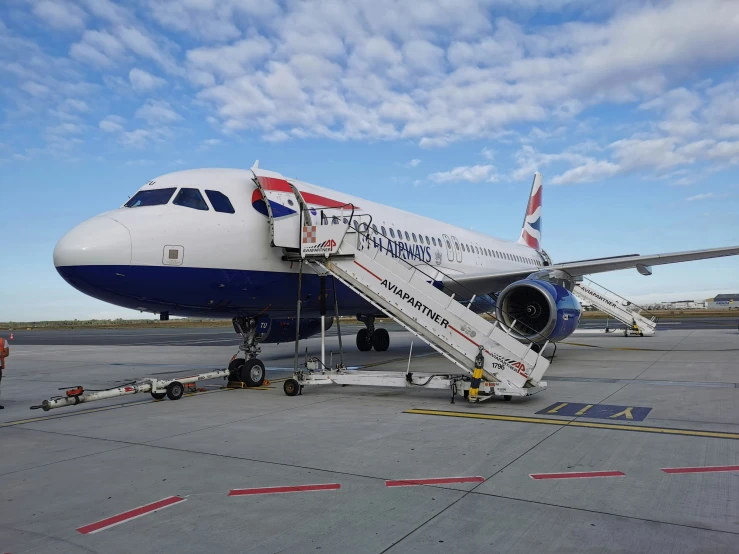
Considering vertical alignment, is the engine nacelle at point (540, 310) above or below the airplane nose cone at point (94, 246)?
below

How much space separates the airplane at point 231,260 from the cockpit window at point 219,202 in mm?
17

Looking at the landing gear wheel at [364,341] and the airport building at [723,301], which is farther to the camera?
the airport building at [723,301]

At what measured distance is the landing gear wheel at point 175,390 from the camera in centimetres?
945

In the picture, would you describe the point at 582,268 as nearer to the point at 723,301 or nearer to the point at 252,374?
the point at 252,374

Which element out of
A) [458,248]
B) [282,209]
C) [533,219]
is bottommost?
[282,209]

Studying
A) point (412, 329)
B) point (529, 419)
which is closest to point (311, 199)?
point (412, 329)

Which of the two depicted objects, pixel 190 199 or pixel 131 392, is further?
pixel 190 199

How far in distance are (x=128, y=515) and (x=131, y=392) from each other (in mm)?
5044

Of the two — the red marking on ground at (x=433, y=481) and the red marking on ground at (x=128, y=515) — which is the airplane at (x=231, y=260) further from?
the red marking on ground at (x=128, y=515)

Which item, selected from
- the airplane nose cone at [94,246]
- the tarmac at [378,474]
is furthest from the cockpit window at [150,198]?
the tarmac at [378,474]

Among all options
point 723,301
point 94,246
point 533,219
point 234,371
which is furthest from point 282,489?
point 723,301

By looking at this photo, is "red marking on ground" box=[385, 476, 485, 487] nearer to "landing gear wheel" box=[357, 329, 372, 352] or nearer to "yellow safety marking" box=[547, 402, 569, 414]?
"yellow safety marking" box=[547, 402, 569, 414]

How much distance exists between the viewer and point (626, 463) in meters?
5.05

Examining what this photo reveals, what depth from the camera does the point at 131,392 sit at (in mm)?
8656
